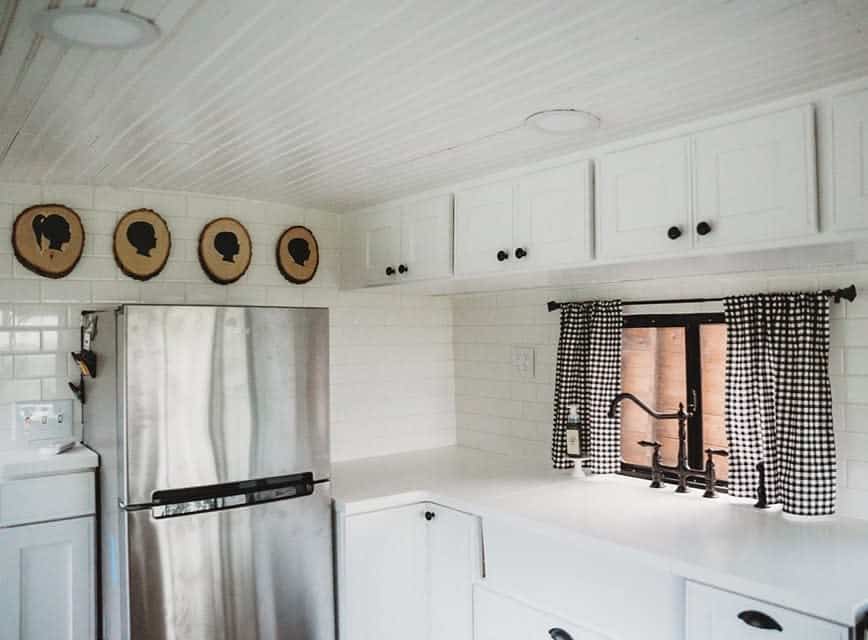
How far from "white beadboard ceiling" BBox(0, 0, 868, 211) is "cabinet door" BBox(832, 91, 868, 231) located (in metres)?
0.08

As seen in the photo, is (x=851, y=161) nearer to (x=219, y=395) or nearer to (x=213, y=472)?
(x=219, y=395)

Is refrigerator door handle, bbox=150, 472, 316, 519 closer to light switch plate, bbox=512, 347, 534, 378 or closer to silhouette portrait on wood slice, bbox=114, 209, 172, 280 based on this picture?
silhouette portrait on wood slice, bbox=114, 209, 172, 280

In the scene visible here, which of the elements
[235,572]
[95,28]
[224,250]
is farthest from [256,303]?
[95,28]

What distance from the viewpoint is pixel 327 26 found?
1.37m

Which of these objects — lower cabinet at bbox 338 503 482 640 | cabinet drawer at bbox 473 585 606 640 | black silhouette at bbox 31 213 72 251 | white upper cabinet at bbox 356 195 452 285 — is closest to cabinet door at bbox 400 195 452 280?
white upper cabinet at bbox 356 195 452 285

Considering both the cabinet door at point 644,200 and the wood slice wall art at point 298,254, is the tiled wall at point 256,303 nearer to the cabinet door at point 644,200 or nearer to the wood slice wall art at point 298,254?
the wood slice wall art at point 298,254

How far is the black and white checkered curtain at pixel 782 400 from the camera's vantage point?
7.11ft

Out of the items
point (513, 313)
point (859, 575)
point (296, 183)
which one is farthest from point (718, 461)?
point (296, 183)

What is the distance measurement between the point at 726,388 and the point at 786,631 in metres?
0.98

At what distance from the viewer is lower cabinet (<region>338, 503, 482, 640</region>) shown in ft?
8.45

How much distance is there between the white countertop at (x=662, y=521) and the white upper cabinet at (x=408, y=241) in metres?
0.89

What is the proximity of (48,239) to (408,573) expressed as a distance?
195 centimetres

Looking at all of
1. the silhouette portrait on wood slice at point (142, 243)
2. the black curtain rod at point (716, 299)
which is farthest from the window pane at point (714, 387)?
the silhouette portrait on wood slice at point (142, 243)

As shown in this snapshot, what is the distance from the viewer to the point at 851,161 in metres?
1.67
